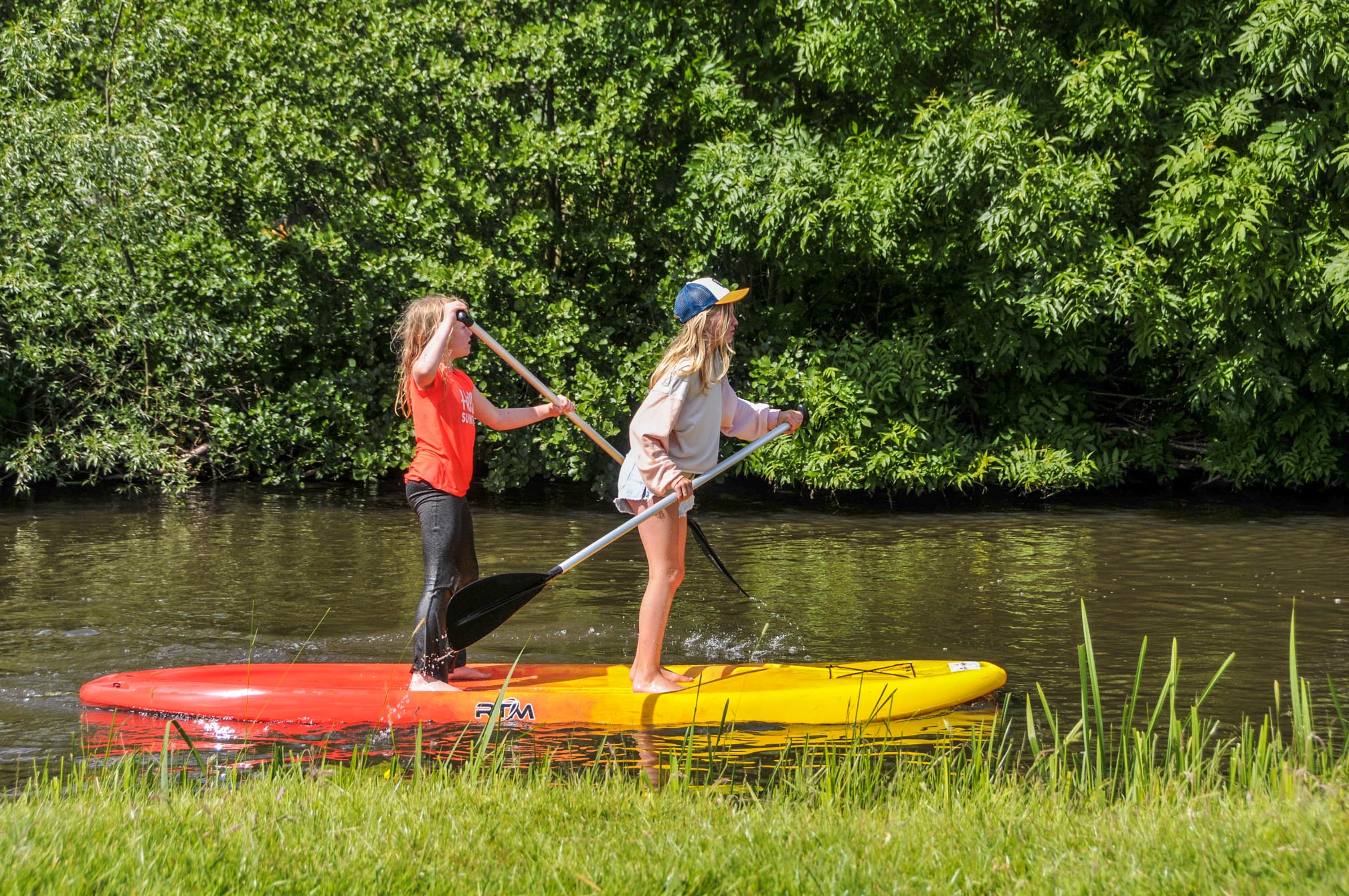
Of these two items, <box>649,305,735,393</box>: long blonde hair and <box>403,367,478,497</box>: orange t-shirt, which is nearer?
<box>649,305,735,393</box>: long blonde hair

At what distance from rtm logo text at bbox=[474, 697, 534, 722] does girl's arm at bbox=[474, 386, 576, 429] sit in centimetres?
126

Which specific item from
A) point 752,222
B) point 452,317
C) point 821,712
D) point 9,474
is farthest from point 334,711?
point 9,474

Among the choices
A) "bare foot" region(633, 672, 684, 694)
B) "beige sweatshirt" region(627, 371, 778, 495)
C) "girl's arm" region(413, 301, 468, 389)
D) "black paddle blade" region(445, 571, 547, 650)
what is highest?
"girl's arm" region(413, 301, 468, 389)

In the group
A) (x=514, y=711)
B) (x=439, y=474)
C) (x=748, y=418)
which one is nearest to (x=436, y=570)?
(x=439, y=474)

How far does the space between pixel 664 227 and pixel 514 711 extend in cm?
948

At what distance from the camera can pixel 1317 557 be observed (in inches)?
395

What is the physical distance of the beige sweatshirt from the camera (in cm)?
510

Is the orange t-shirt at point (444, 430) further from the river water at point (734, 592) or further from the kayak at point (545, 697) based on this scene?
the river water at point (734, 592)

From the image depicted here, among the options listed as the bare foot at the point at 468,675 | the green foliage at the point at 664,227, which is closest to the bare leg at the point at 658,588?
the bare foot at the point at 468,675

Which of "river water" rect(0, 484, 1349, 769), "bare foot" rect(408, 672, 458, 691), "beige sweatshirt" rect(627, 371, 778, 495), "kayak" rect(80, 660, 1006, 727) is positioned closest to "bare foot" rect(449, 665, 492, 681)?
"kayak" rect(80, 660, 1006, 727)

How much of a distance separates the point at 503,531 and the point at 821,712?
22.5ft

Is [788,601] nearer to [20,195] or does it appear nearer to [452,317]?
[452,317]

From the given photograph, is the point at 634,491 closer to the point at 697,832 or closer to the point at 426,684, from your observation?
the point at 426,684

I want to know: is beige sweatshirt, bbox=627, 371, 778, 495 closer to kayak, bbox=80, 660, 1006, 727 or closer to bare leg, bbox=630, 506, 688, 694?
bare leg, bbox=630, 506, 688, 694
